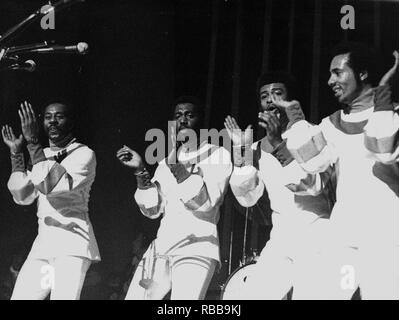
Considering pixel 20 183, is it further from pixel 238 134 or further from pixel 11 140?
pixel 238 134

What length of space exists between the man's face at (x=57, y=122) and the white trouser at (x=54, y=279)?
903 mm

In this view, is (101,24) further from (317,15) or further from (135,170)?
(317,15)

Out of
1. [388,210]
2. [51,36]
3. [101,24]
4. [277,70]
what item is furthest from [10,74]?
[388,210]

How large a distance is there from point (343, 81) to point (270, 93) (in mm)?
508

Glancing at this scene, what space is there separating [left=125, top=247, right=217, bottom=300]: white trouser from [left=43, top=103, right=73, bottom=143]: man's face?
1078 mm

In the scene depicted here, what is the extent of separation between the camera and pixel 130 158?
5.22 meters

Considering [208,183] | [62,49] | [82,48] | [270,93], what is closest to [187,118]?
[208,183]

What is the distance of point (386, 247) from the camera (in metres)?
4.64

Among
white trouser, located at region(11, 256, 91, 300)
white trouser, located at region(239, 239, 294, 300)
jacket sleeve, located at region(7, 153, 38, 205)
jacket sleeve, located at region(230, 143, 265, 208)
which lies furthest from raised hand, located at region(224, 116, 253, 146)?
jacket sleeve, located at region(7, 153, 38, 205)

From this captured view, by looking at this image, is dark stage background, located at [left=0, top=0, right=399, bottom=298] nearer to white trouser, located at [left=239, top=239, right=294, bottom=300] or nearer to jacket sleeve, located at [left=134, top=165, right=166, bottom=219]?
jacket sleeve, located at [left=134, top=165, right=166, bottom=219]

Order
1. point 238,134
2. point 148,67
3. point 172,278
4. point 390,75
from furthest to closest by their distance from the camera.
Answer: point 148,67 < point 238,134 < point 172,278 < point 390,75

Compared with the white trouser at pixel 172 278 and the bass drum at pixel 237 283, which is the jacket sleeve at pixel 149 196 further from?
the bass drum at pixel 237 283

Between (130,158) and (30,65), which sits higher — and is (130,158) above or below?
below

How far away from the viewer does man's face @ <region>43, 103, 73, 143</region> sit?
531 cm
